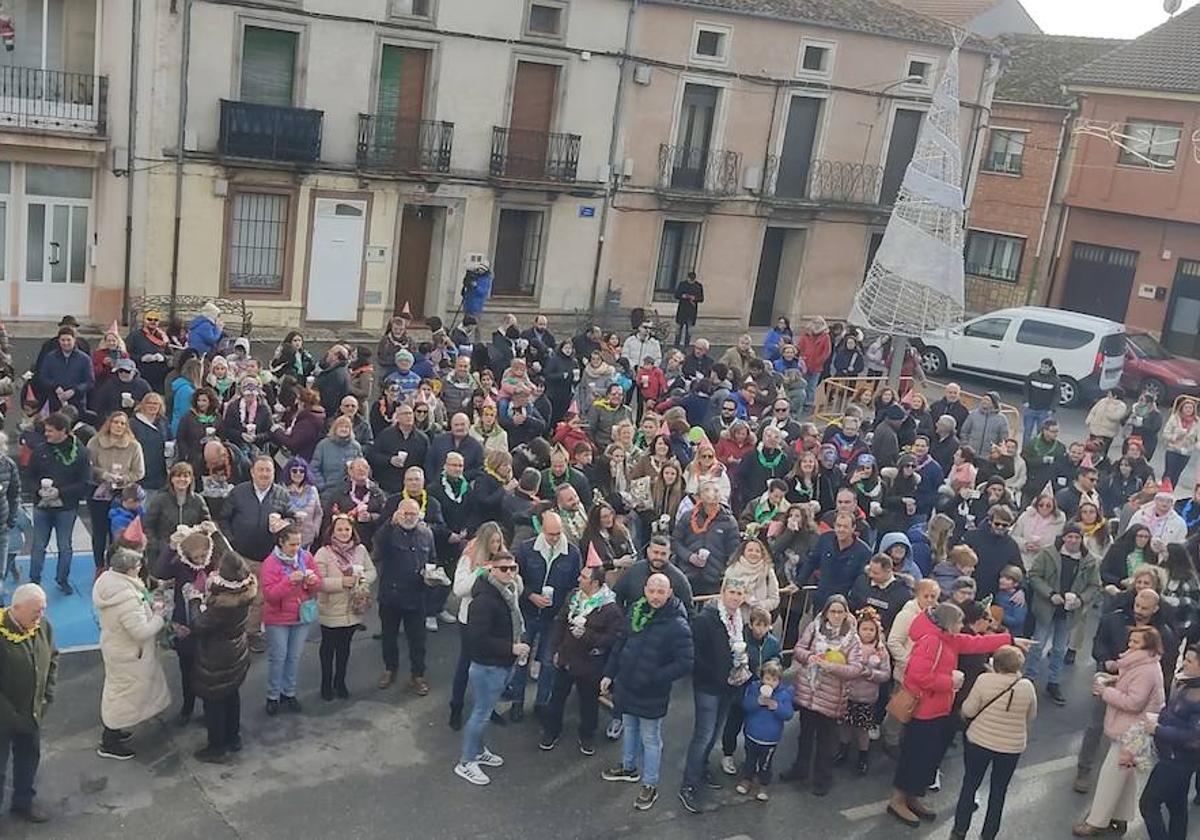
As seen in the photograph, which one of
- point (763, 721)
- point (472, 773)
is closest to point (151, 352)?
point (472, 773)

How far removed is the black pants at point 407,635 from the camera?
9867 millimetres

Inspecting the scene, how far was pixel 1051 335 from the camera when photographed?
24.6 meters

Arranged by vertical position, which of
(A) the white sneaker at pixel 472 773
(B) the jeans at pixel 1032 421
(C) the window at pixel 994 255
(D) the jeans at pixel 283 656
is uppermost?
(C) the window at pixel 994 255

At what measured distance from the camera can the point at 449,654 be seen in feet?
36.0

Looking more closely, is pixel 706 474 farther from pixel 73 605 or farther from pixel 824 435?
pixel 73 605

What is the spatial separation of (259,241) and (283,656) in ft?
48.4

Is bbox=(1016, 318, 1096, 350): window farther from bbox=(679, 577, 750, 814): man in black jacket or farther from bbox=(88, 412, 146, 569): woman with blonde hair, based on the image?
bbox=(88, 412, 146, 569): woman with blonde hair

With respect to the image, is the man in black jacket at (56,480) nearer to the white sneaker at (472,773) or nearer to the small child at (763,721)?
the white sneaker at (472,773)

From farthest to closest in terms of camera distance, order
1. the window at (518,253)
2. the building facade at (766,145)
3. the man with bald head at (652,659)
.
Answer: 1. the building facade at (766,145)
2. the window at (518,253)
3. the man with bald head at (652,659)

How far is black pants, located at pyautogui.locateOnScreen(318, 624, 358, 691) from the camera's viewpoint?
9.63 metres

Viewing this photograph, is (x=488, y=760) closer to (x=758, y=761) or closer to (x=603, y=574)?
(x=603, y=574)

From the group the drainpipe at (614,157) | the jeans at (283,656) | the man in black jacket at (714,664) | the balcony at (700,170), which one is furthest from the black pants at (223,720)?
the balcony at (700,170)

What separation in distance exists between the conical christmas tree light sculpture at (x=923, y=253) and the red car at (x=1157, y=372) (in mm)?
7074

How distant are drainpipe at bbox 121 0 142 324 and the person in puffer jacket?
17926 millimetres
